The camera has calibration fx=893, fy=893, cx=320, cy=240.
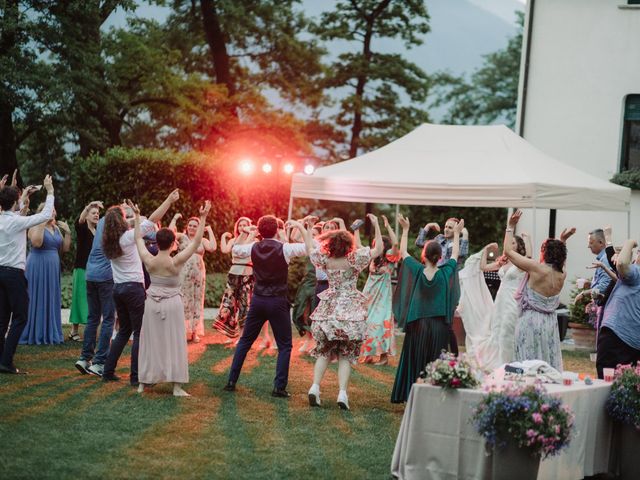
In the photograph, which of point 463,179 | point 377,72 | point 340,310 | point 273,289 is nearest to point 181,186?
point 463,179

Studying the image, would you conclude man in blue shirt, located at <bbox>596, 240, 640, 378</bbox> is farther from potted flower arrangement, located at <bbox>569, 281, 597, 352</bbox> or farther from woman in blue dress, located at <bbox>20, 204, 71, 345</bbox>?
woman in blue dress, located at <bbox>20, 204, 71, 345</bbox>

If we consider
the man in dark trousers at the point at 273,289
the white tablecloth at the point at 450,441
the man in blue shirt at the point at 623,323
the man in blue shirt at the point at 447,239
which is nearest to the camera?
the white tablecloth at the point at 450,441

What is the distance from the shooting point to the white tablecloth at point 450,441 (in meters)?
6.24

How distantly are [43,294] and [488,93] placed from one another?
35893 mm

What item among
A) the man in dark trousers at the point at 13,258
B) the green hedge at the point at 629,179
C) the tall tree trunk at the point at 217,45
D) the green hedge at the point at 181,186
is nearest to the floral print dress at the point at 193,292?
the man in dark trousers at the point at 13,258

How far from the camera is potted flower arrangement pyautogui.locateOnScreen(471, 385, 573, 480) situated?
589cm

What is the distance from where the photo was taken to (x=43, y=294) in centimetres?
1211

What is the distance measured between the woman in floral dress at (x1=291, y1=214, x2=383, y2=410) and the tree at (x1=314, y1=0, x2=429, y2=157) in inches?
835

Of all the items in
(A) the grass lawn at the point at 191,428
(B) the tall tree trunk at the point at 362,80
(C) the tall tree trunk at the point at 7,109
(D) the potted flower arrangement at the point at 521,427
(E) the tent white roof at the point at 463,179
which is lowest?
(A) the grass lawn at the point at 191,428

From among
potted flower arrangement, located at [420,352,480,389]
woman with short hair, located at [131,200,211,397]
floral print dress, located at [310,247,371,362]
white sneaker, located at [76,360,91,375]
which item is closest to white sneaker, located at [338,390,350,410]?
floral print dress, located at [310,247,371,362]

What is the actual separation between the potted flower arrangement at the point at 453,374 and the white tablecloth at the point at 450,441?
0.06 meters

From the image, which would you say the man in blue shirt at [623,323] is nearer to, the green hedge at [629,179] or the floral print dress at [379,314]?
the floral print dress at [379,314]

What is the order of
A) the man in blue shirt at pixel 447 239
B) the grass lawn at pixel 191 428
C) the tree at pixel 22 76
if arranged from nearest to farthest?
the grass lawn at pixel 191 428
the man in blue shirt at pixel 447 239
the tree at pixel 22 76

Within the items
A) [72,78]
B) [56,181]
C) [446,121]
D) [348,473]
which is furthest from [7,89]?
[446,121]
